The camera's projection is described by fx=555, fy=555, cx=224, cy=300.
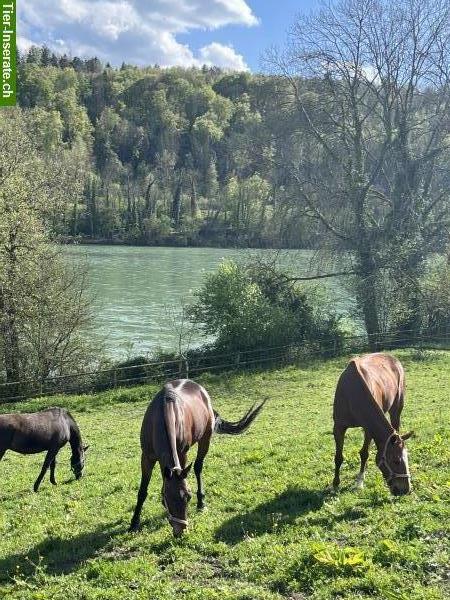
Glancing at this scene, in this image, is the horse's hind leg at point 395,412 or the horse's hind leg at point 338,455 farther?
the horse's hind leg at point 395,412

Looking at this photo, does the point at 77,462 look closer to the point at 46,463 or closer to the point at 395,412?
the point at 46,463

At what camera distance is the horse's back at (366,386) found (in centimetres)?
753

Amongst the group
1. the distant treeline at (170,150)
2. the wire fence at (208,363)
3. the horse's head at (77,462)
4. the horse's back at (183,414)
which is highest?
the distant treeline at (170,150)

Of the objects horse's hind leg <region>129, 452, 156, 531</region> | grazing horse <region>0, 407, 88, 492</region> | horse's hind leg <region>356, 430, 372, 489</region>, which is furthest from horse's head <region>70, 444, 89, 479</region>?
horse's hind leg <region>356, 430, 372, 489</region>

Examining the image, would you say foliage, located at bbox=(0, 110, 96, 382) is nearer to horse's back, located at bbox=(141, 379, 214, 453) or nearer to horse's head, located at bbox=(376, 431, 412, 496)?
horse's back, located at bbox=(141, 379, 214, 453)

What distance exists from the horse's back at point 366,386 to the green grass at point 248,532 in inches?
35.9

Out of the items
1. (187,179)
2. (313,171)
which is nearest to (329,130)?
(313,171)

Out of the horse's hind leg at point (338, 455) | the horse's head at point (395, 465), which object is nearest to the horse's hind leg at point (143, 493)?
the horse's hind leg at point (338, 455)

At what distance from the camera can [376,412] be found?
7.21 meters

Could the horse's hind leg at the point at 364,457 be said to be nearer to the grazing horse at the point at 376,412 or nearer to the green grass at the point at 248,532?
the grazing horse at the point at 376,412

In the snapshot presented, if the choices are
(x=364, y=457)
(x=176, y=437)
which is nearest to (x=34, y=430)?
(x=176, y=437)

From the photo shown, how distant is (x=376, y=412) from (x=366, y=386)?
0.43 m

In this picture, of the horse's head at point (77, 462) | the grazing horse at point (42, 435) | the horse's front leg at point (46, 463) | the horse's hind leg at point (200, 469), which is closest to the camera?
the horse's hind leg at point (200, 469)

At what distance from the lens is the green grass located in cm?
505
